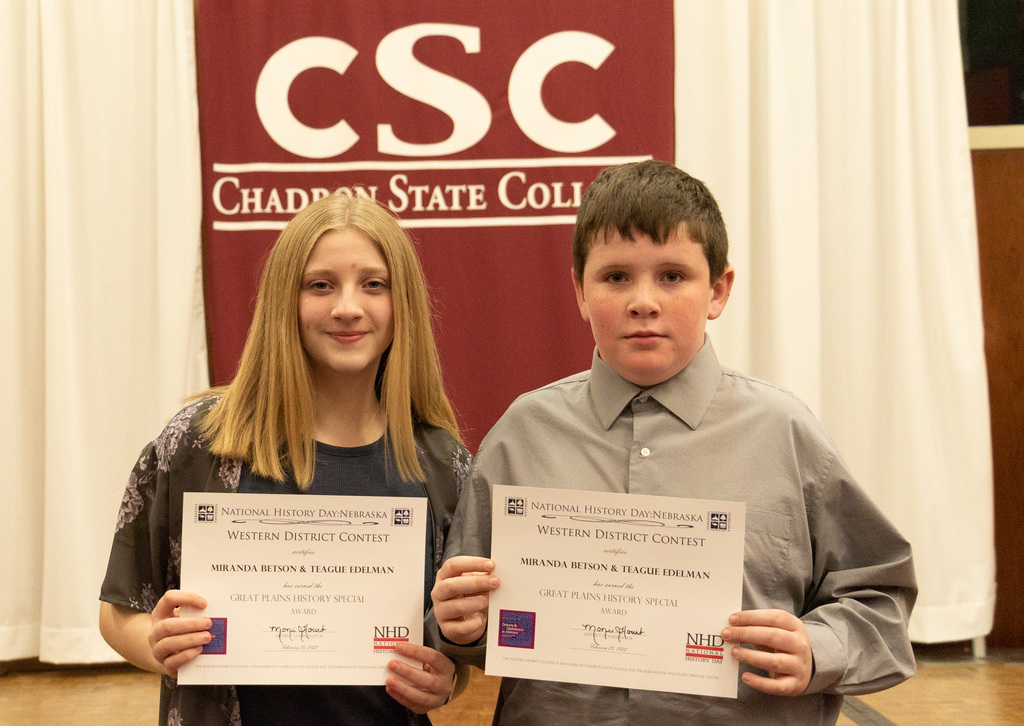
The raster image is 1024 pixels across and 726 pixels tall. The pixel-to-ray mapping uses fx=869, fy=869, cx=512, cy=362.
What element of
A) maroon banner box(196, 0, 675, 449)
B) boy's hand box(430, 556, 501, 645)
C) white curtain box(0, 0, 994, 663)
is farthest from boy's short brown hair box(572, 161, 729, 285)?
white curtain box(0, 0, 994, 663)

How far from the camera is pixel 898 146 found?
3807mm

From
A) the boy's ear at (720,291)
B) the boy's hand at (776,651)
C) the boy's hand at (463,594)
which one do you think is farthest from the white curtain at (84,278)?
the boy's hand at (776,651)

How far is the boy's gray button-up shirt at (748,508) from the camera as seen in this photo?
1.34 metres

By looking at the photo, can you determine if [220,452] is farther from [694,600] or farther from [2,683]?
[2,683]

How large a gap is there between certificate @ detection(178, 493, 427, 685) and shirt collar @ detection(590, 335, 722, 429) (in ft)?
1.17

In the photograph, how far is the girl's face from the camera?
1.63 m

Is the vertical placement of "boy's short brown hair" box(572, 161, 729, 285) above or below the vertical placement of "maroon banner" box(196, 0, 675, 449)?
below

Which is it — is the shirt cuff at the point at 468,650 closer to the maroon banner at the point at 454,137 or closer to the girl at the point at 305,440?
the girl at the point at 305,440

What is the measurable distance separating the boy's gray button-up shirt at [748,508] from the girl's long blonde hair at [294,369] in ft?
0.98

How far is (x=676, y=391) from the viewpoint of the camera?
1453 millimetres

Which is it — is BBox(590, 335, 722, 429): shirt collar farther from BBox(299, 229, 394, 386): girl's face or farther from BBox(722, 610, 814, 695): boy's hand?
BBox(299, 229, 394, 386): girl's face

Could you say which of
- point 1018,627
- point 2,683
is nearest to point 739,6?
point 1018,627
